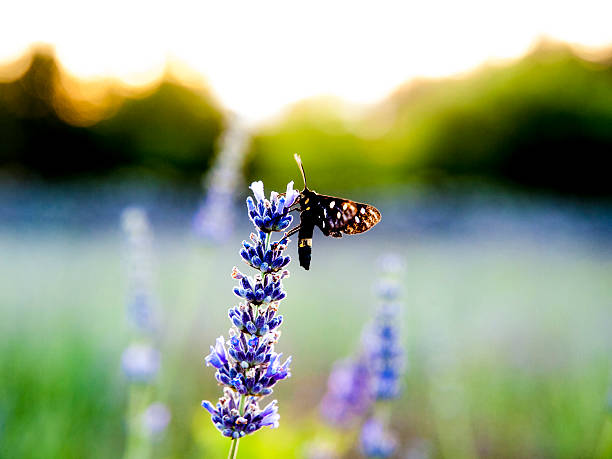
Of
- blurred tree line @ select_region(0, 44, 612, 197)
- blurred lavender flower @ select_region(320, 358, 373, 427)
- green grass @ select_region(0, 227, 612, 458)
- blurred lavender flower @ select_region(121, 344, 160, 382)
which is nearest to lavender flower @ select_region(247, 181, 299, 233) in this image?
blurred lavender flower @ select_region(320, 358, 373, 427)

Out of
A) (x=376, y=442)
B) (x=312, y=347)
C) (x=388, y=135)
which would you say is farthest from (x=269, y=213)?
(x=388, y=135)

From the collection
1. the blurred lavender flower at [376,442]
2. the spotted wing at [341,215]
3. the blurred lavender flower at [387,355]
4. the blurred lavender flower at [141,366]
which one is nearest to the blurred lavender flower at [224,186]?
the blurred lavender flower at [141,366]

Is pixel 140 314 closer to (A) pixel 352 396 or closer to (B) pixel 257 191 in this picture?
(A) pixel 352 396

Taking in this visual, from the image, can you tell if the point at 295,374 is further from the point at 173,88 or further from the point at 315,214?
the point at 173,88

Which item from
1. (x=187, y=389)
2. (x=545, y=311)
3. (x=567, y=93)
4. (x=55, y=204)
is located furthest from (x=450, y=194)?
(x=187, y=389)

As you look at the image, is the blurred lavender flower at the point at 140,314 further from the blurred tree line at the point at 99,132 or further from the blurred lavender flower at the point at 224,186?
the blurred tree line at the point at 99,132

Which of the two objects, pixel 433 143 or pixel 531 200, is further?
pixel 433 143
